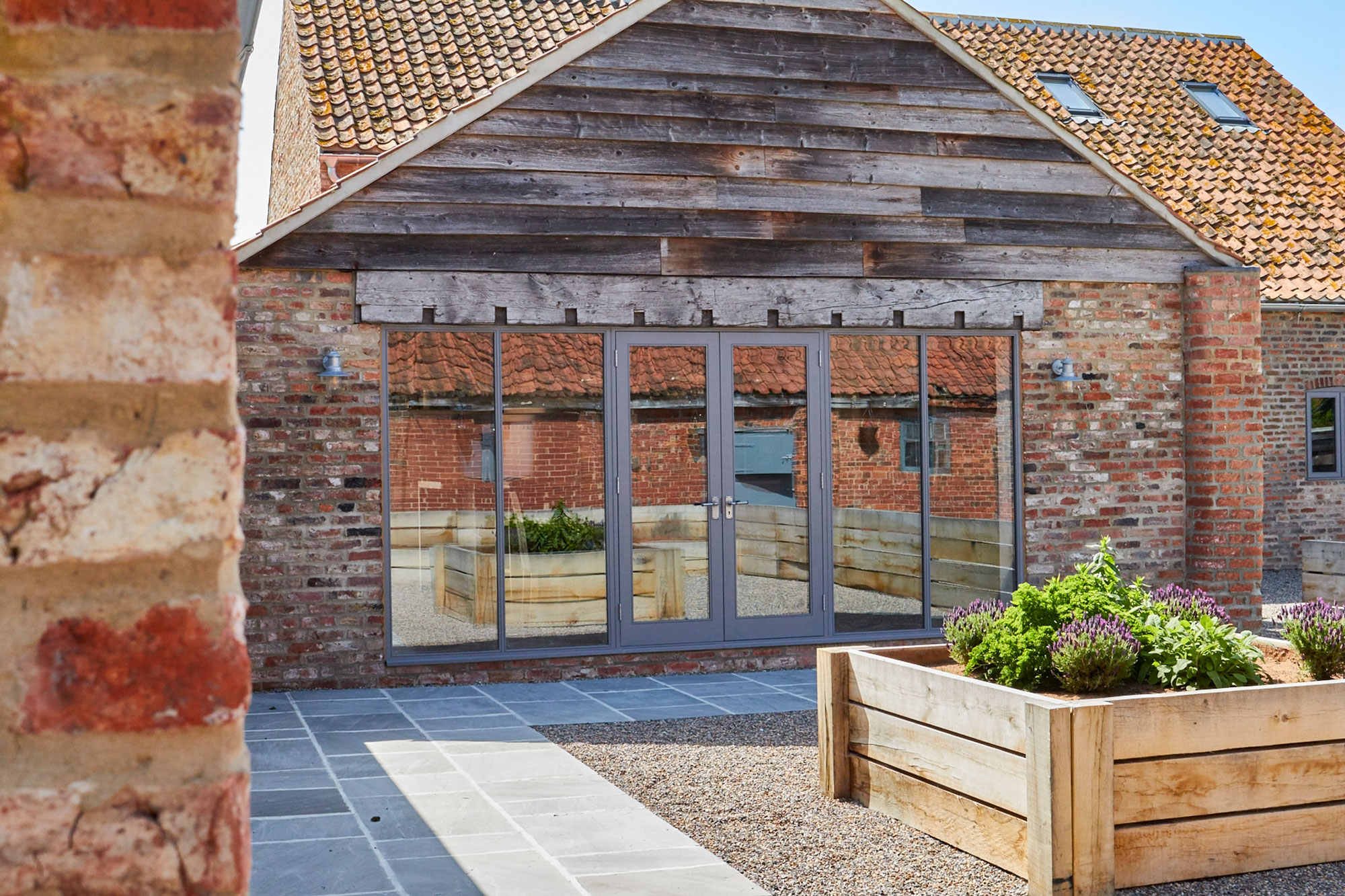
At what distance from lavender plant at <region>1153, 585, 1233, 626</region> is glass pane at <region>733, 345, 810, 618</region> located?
404 centimetres

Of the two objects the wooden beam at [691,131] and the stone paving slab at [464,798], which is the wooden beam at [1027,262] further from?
the stone paving slab at [464,798]

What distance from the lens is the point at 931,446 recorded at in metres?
9.91

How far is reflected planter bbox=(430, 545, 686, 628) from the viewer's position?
29.4 ft

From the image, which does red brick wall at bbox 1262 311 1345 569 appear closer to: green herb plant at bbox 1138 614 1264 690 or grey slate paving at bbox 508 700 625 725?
grey slate paving at bbox 508 700 625 725

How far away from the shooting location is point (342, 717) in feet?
25.5

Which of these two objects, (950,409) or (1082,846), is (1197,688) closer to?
(1082,846)

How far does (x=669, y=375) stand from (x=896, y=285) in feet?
6.07

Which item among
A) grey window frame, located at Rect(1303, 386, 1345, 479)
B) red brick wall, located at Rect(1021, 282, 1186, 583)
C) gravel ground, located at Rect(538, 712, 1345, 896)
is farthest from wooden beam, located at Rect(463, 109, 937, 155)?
grey window frame, located at Rect(1303, 386, 1345, 479)

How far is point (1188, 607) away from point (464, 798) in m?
3.28

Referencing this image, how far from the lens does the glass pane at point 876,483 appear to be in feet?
31.9

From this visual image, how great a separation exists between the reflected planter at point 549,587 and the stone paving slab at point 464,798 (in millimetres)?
507

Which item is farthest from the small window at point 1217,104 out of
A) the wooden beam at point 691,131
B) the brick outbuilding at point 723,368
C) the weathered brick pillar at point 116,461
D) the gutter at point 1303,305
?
the weathered brick pillar at point 116,461

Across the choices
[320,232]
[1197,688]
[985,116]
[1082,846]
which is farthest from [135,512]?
[985,116]

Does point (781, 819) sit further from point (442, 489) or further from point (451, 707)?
point (442, 489)
